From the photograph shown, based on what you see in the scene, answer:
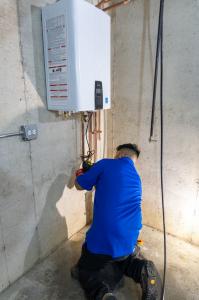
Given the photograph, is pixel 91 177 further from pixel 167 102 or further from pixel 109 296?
pixel 167 102

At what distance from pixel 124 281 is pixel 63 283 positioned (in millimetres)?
432

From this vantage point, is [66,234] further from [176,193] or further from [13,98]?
[13,98]

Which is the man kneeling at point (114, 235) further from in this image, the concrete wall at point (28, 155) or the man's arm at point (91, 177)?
the concrete wall at point (28, 155)

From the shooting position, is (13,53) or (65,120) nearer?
(13,53)

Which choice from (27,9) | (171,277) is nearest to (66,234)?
(171,277)

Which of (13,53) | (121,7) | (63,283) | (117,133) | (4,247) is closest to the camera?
(13,53)

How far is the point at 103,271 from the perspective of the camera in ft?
4.72

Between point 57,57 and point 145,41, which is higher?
point 145,41

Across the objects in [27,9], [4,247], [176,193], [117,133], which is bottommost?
[4,247]

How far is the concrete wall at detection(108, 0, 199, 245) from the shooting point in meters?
1.68

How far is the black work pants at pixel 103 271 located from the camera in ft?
4.50

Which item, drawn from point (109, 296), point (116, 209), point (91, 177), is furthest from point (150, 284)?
point (91, 177)

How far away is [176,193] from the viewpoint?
1.96 m

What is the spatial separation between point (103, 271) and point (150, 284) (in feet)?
0.99
